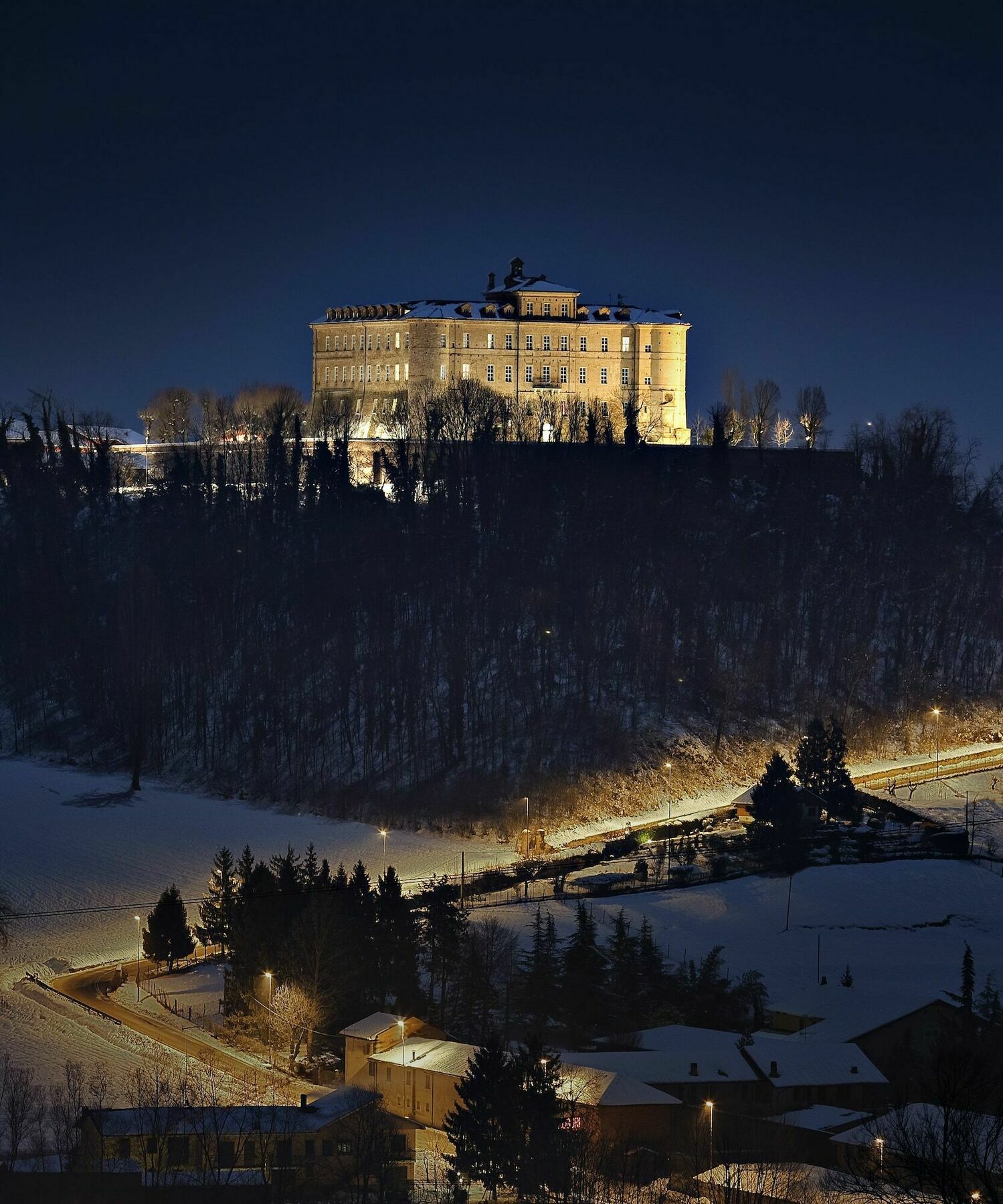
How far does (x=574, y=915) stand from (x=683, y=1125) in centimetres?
1094

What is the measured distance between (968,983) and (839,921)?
7348 millimetres

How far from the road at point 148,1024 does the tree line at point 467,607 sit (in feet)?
52.9

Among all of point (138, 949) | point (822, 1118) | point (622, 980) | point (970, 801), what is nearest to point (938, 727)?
point (970, 801)

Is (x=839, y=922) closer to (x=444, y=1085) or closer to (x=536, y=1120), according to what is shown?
(x=444, y=1085)

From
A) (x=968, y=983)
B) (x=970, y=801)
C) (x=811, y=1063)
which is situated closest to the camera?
(x=811, y=1063)

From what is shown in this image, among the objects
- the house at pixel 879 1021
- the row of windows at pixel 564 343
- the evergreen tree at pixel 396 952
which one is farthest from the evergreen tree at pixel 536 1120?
the row of windows at pixel 564 343

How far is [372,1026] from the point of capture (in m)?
31.3

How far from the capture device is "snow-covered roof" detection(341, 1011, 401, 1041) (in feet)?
101

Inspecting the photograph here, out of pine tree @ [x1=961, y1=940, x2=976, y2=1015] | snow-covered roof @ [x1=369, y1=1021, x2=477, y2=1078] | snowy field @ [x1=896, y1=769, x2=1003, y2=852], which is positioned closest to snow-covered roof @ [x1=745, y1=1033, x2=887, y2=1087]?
pine tree @ [x1=961, y1=940, x2=976, y2=1015]

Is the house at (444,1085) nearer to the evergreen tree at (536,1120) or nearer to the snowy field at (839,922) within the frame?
the evergreen tree at (536,1120)

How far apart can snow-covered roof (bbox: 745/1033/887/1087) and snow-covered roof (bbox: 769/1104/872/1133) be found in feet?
1.87

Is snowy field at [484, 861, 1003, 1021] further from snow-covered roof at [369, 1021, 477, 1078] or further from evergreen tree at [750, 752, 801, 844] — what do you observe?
snow-covered roof at [369, 1021, 477, 1078]

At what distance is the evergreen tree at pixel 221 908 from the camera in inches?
1464

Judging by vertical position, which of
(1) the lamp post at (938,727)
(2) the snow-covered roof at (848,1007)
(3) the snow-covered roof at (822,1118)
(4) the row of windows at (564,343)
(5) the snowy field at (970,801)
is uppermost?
(4) the row of windows at (564,343)
